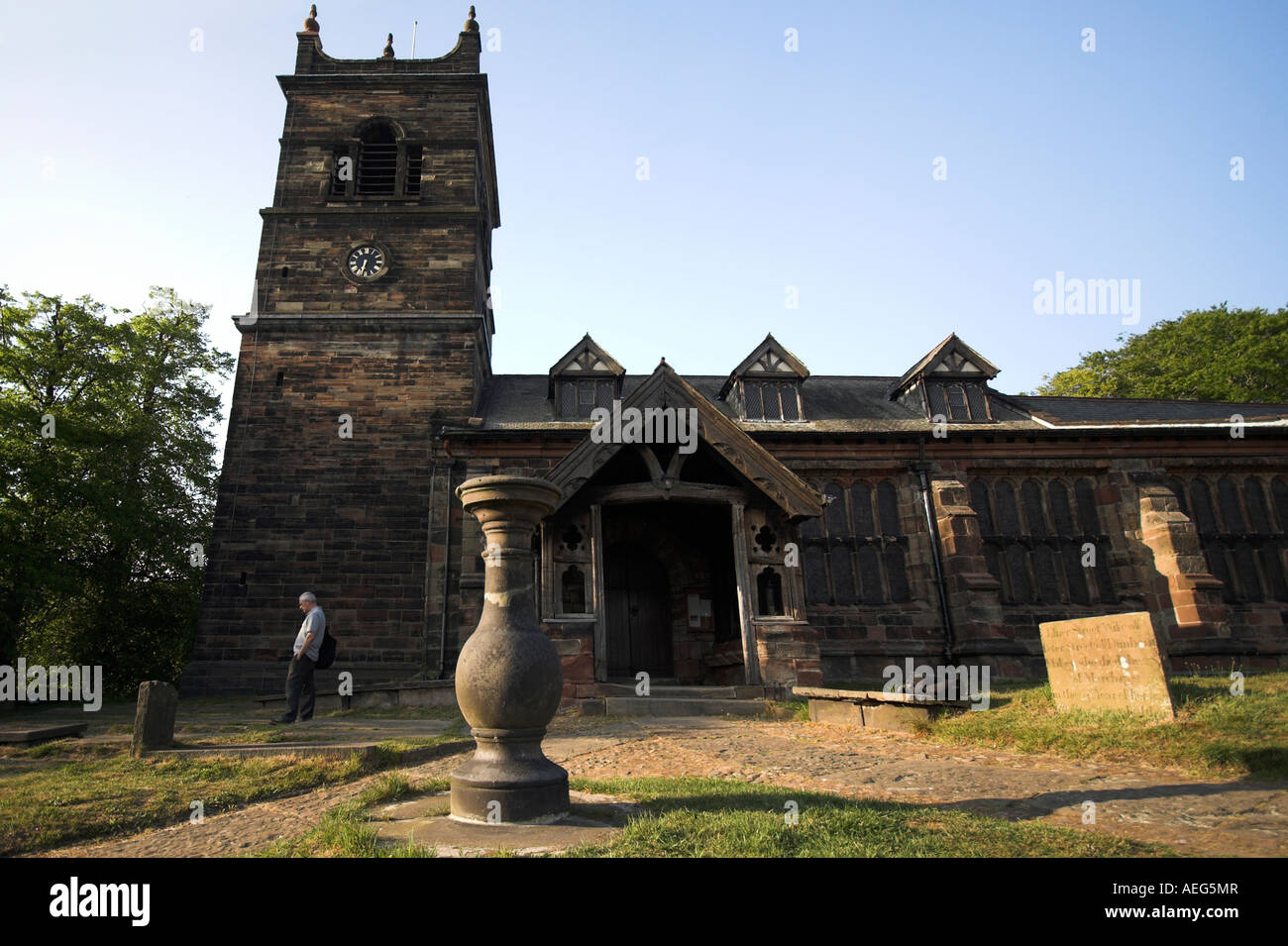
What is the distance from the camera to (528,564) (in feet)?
16.9

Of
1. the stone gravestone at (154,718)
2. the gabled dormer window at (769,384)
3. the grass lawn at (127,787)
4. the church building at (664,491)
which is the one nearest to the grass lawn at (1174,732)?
the church building at (664,491)

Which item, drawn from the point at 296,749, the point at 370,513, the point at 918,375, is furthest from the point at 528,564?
the point at 918,375

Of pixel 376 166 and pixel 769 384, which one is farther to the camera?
pixel 376 166

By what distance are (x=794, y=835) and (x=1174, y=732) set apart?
18.2ft

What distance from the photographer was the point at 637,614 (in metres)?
16.6

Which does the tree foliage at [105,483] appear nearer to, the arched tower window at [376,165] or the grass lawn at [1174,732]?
the arched tower window at [376,165]

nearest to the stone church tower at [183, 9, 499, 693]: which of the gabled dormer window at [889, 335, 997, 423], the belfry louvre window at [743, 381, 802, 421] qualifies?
the belfry louvre window at [743, 381, 802, 421]

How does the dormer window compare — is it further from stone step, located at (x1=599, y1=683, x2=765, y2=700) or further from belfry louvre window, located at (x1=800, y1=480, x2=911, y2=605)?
Result: stone step, located at (x1=599, y1=683, x2=765, y2=700)

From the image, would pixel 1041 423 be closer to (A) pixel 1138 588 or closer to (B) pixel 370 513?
(A) pixel 1138 588

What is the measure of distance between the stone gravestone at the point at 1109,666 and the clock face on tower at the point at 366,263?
778 inches

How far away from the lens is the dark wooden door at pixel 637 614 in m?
16.4

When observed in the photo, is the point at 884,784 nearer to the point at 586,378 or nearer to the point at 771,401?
the point at 771,401

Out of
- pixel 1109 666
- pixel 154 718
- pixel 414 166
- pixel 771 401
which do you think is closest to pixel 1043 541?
pixel 771 401
